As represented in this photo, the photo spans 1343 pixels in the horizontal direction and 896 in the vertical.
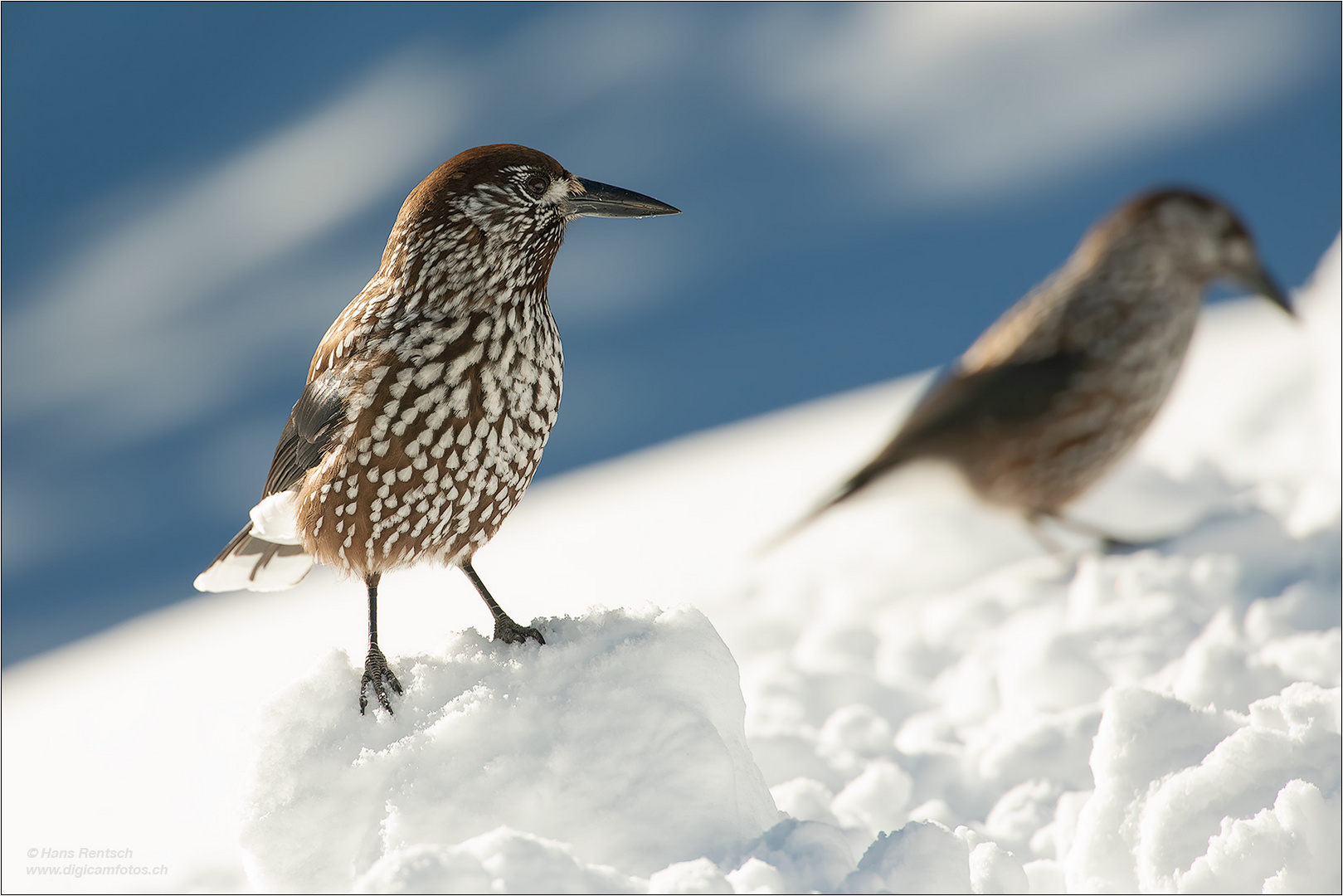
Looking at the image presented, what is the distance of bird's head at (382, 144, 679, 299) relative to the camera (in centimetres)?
245

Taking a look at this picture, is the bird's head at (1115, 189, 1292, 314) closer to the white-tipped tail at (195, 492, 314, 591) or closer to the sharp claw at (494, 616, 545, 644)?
the sharp claw at (494, 616, 545, 644)

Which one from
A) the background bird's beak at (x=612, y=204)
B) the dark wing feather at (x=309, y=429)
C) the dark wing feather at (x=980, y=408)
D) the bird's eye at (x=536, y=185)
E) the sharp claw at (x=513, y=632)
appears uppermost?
the bird's eye at (x=536, y=185)

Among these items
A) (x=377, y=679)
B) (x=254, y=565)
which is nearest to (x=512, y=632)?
(x=377, y=679)

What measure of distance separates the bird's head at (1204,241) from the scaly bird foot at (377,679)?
3865 millimetres

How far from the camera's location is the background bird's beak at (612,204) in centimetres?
256

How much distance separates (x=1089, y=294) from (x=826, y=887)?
333 cm

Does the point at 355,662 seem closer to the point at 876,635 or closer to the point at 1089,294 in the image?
the point at 876,635

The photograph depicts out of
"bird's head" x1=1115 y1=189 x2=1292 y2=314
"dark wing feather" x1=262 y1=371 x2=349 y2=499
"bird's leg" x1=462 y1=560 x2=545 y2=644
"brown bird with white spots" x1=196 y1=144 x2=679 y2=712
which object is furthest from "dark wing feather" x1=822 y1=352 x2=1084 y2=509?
"dark wing feather" x1=262 y1=371 x2=349 y2=499

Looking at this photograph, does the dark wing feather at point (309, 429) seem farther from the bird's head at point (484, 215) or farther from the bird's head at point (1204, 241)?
the bird's head at point (1204, 241)

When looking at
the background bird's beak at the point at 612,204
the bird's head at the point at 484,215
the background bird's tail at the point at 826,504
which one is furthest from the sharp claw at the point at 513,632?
the background bird's tail at the point at 826,504

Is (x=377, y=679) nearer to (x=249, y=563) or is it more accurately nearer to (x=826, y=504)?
(x=249, y=563)

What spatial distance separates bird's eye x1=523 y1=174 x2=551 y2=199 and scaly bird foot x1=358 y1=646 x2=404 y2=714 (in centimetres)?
127

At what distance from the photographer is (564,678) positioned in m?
2.46

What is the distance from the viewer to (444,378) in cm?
239
